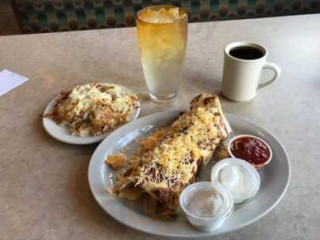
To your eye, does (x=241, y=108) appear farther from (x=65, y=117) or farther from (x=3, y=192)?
(x=3, y=192)

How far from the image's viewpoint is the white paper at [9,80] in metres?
1.09

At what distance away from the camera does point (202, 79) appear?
1073mm

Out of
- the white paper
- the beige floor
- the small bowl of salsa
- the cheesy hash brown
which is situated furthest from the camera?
the beige floor

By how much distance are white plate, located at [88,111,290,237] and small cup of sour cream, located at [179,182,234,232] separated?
0.07 feet

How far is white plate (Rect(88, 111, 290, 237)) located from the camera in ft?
2.07

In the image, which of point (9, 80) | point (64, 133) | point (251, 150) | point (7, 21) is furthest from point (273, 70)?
point (7, 21)

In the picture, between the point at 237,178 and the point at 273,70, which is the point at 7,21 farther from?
the point at 237,178

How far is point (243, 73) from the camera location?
92 cm

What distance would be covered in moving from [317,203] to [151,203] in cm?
33

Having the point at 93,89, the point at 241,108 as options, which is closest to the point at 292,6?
the point at 241,108

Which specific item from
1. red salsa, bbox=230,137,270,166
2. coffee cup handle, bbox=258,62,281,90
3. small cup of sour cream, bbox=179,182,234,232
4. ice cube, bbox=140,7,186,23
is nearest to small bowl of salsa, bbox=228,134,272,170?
red salsa, bbox=230,137,270,166

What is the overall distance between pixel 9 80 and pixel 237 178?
2.62ft

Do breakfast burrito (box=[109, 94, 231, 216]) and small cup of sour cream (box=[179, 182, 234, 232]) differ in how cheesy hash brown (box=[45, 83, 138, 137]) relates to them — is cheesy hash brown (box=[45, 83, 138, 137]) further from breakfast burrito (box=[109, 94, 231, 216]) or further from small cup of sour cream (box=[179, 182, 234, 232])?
small cup of sour cream (box=[179, 182, 234, 232])

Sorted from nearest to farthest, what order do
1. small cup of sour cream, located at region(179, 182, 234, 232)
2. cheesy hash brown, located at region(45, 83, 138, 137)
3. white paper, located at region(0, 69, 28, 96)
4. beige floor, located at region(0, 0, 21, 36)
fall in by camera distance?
small cup of sour cream, located at region(179, 182, 234, 232)
cheesy hash brown, located at region(45, 83, 138, 137)
white paper, located at region(0, 69, 28, 96)
beige floor, located at region(0, 0, 21, 36)
